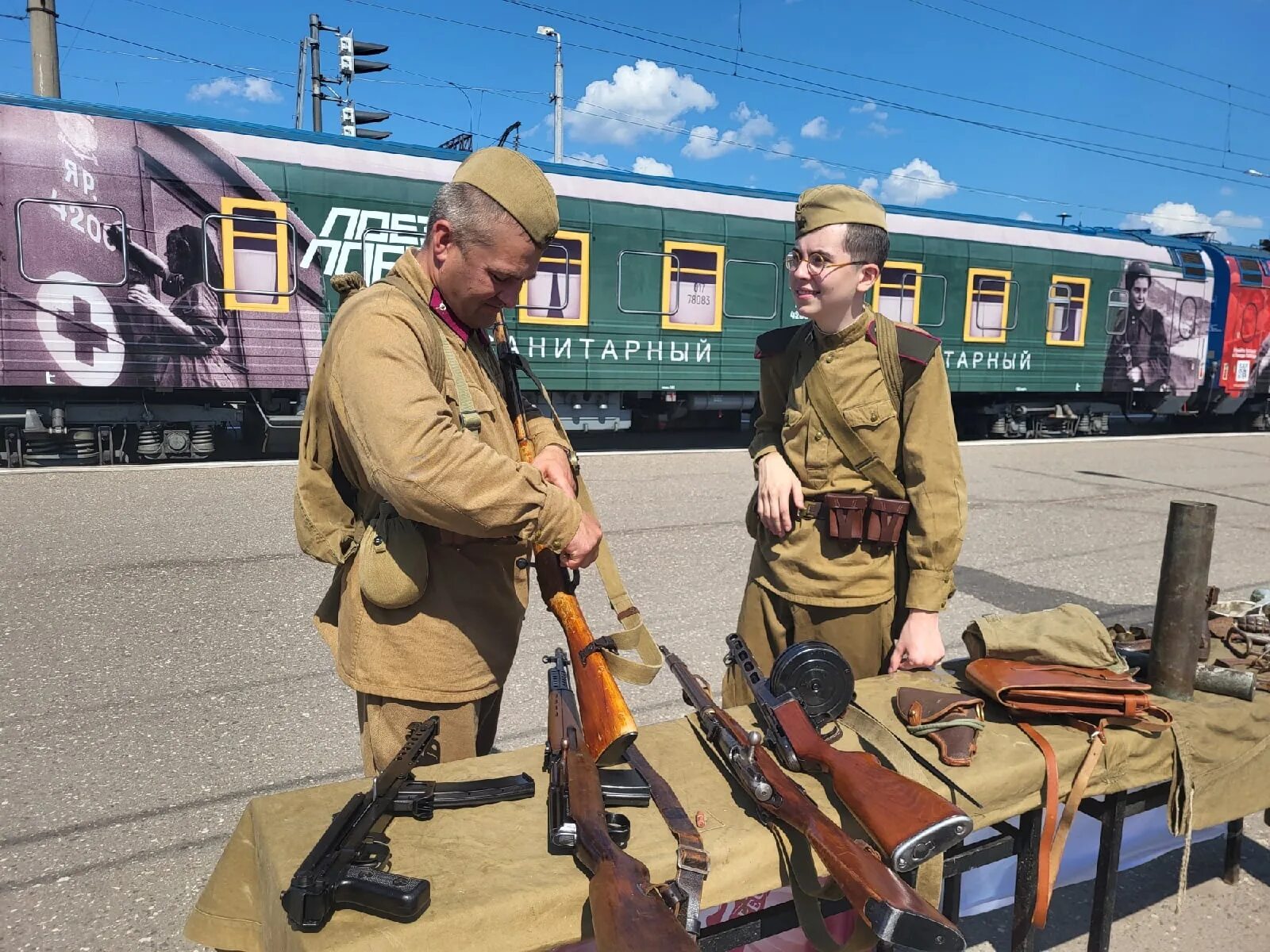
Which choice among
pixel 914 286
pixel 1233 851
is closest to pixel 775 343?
pixel 1233 851

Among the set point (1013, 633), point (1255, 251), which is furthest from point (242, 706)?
point (1255, 251)

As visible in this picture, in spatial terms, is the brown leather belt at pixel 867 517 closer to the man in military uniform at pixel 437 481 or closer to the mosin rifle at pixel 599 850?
the man in military uniform at pixel 437 481

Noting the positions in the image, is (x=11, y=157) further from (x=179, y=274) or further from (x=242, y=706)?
(x=242, y=706)

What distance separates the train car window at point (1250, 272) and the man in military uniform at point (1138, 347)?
260 cm

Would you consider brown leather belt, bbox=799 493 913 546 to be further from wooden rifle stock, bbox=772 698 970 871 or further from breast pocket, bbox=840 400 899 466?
wooden rifle stock, bbox=772 698 970 871

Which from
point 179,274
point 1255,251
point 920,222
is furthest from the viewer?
point 1255,251

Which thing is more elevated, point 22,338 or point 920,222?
point 920,222

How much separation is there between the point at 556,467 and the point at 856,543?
99 centimetres

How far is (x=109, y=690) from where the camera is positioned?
13.8 ft

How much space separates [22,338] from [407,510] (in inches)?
377

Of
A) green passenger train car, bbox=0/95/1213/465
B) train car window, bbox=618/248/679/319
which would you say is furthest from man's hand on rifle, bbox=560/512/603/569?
train car window, bbox=618/248/679/319

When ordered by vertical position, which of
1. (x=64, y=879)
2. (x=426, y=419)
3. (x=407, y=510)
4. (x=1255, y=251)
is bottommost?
(x=64, y=879)

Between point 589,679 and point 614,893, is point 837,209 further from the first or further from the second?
point 614,893

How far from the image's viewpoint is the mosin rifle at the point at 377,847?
129 cm
